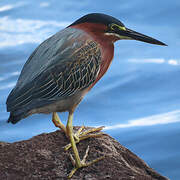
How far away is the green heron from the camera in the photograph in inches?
280

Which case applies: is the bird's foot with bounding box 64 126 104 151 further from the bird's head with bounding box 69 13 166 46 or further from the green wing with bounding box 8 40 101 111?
the bird's head with bounding box 69 13 166 46

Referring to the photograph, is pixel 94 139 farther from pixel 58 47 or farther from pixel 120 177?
pixel 58 47

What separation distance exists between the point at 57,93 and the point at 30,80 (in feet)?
1.06

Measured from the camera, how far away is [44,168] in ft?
24.5

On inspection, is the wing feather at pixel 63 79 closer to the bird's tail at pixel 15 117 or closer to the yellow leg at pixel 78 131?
the bird's tail at pixel 15 117

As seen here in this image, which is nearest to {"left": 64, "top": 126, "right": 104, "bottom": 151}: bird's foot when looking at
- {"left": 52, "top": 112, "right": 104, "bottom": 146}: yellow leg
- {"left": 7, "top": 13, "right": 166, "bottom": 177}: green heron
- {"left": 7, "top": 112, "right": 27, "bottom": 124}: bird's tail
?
{"left": 52, "top": 112, "right": 104, "bottom": 146}: yellow leg

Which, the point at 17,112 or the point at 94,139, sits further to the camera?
the point at 94,139

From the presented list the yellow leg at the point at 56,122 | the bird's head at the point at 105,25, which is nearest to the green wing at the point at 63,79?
the bird's head at the point at 105,25

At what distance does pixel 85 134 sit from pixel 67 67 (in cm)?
129

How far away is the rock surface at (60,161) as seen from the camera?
7387mm

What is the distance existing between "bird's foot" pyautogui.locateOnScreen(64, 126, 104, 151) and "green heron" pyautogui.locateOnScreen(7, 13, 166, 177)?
0.65 metres

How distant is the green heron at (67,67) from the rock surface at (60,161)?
289 millimetres

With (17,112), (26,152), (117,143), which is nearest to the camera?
(17,112)

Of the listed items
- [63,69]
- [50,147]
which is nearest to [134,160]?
[50,147]
